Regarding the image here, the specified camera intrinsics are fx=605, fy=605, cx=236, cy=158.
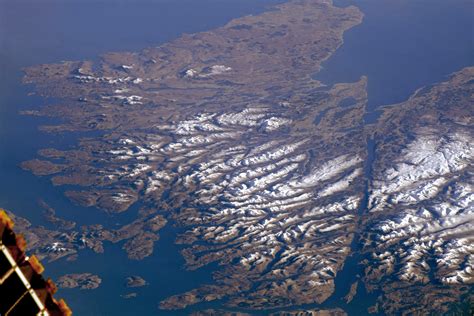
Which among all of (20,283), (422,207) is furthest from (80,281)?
(20,283)

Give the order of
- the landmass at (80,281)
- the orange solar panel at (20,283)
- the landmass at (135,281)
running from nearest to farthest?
1. the orange solar panel at (20,283)
2. the landmass at (80,281)
3. the landmass at (135,281)

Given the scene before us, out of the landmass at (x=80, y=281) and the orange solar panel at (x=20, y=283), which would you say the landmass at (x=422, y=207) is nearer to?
the landmass at (x=80, y=281)

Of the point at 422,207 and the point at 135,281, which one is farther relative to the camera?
the point at 422,207

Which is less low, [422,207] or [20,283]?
[20,283]

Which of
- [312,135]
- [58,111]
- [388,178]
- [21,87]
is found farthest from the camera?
[21,87]

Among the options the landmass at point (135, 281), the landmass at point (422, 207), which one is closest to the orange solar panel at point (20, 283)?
the landmass at point (422, 207)

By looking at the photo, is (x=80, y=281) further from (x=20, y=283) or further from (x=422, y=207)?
(x=20, y=283)

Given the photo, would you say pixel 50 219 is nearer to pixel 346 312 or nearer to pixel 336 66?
pixel 346 312

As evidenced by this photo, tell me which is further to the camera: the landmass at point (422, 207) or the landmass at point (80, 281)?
the landmass at point (80, 281)

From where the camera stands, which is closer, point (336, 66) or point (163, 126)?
point (163, 126)

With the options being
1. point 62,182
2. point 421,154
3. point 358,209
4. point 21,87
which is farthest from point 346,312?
point 21,87

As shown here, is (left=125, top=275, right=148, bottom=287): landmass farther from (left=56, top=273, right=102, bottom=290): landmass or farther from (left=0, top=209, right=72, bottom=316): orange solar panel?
(left=0, top=209, right=72, bottom=316): orange solar panel
